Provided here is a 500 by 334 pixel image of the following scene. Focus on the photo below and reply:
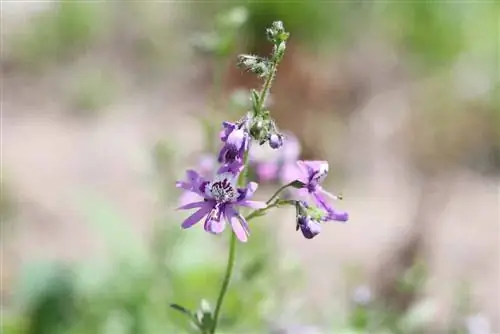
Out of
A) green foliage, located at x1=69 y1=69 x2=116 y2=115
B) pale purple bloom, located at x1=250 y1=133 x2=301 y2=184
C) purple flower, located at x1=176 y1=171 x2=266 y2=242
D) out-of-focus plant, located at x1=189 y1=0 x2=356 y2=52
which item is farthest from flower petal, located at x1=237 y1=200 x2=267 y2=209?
out-of-focus plant, located at x1=189 y1=0 x2=356 y2=52

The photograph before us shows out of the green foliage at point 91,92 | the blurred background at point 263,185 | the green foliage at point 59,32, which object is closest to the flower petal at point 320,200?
the blurred background at point 263,185

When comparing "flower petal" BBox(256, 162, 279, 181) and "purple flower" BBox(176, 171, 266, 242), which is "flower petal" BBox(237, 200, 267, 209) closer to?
"purple flower" BBox(176, 171, 266, 242)

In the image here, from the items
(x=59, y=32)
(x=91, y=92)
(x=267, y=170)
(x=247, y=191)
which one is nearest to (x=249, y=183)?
(x=247, y=191)

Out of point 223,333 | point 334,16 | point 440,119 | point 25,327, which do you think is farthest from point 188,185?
point 334,16

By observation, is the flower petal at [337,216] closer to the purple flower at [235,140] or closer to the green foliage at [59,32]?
the purple flower at [235,140]

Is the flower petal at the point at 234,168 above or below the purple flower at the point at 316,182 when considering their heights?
below
